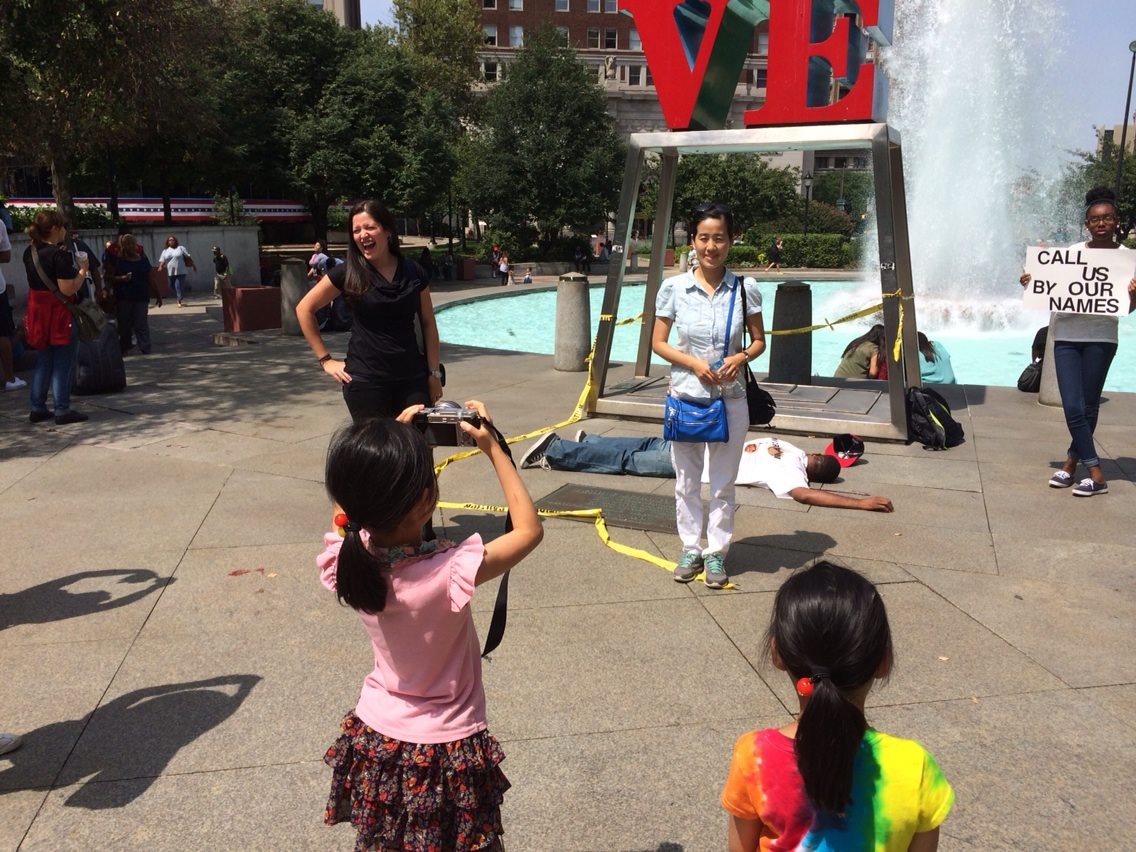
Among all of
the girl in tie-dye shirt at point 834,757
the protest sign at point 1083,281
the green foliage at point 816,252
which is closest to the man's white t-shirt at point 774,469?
the protest sign at point 1083,281

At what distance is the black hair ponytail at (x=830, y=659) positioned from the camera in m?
1.61

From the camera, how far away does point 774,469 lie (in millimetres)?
6555

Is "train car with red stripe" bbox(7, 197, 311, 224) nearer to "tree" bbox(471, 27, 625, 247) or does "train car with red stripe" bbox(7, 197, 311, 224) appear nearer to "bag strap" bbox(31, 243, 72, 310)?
A: "tree" bbox(471, 27, 625, 247)

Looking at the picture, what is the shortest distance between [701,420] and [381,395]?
158cm

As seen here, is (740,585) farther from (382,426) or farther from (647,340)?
(647,340)

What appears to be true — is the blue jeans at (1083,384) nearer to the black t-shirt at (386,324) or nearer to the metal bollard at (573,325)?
the black t-shirt at (386,324)

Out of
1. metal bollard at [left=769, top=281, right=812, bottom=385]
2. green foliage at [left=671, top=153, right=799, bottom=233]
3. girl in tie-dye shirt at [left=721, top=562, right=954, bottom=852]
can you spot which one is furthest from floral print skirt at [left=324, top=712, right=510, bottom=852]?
green foliage at [left=671, top=153, right=799, bottom=233]

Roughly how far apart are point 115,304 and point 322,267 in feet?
18.0

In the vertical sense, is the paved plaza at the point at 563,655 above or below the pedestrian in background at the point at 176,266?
below

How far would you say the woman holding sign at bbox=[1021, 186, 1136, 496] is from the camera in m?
6.43

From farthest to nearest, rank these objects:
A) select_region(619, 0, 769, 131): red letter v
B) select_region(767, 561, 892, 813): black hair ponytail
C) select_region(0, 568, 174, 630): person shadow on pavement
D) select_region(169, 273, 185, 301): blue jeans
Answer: select_region(169, 273, 185, 301): blue jeans → select_region(619, 0, 769, 131): red letter v → select_region(0, 568, 174, 630): person shadow on pavement → select_region(767, 561, 892, 813): black hair ponytail

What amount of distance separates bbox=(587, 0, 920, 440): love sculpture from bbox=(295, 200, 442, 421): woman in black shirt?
14.2 ft

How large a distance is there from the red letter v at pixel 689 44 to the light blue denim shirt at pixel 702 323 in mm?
4198

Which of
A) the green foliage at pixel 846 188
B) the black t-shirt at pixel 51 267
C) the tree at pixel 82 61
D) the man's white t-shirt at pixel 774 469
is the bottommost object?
the man's white t-shirt at pixel 774 469
